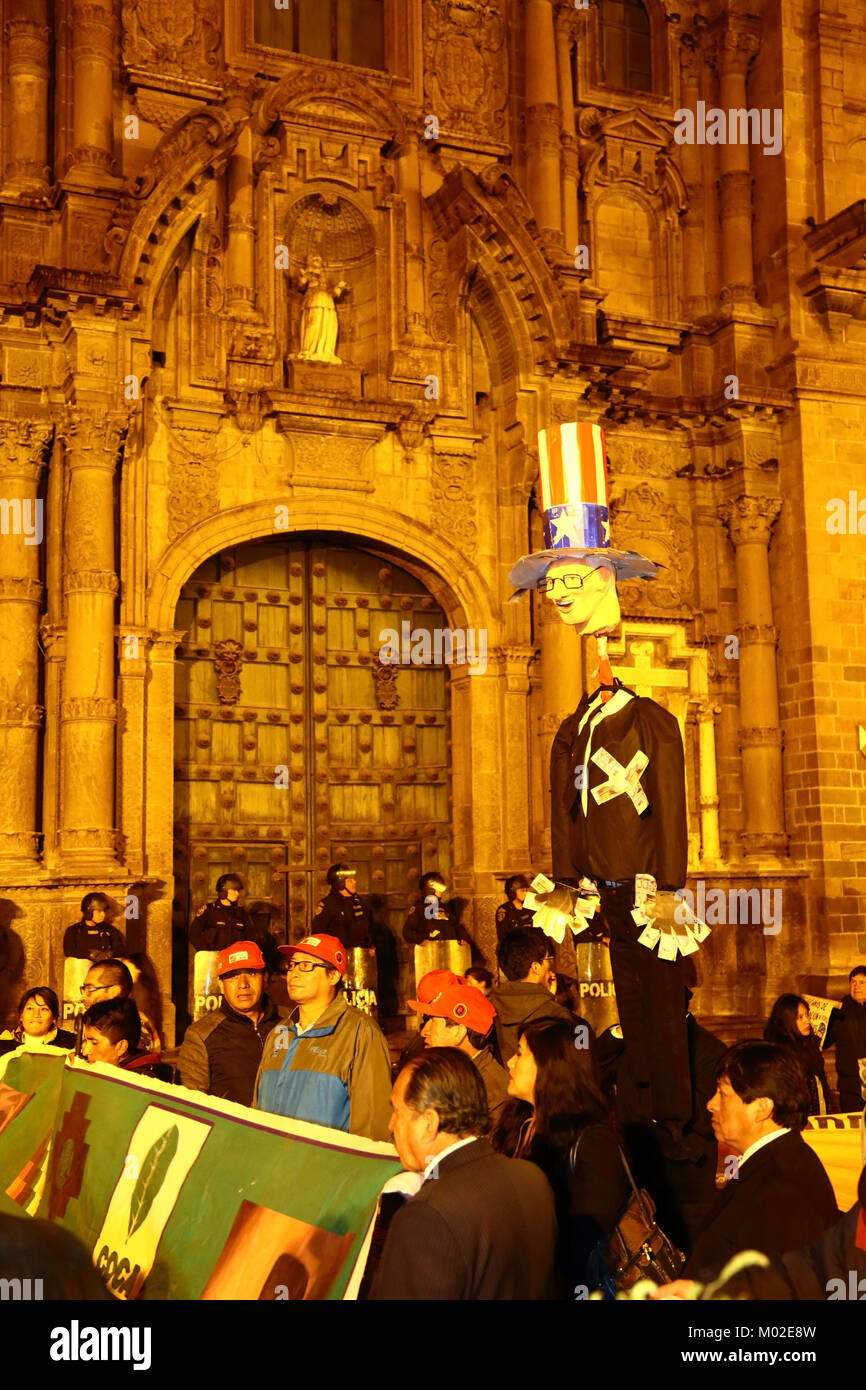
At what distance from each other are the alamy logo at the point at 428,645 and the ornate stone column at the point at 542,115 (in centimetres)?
521

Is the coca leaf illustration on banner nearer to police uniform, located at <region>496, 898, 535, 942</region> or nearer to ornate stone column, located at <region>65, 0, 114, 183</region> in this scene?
police uniform, located at <region>496, 898, 535, 942</region>

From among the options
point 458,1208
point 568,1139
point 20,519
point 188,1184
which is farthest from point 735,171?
point 458,1208

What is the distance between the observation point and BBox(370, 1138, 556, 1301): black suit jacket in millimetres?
3297

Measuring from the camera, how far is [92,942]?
480 inches

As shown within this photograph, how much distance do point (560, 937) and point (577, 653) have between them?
10378mm

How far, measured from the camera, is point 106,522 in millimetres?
13883

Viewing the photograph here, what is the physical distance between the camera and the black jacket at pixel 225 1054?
674 cm

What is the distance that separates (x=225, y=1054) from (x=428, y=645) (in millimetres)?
10175

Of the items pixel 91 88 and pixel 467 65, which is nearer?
Answer: pixel 91 88

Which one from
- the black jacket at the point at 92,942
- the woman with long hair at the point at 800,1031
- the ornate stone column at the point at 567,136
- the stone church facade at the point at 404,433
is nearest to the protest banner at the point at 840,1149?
the woman with long hair at the point at 800,1031

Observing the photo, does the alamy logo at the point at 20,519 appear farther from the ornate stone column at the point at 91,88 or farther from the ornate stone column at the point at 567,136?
the ornate stone column at the point at 567,136

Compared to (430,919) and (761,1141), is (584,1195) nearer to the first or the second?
(761,1141)

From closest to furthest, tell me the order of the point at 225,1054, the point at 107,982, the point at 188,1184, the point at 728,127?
the point at 188,1184, the point at 225,1054, the point at 107,982, the point at 728,127
